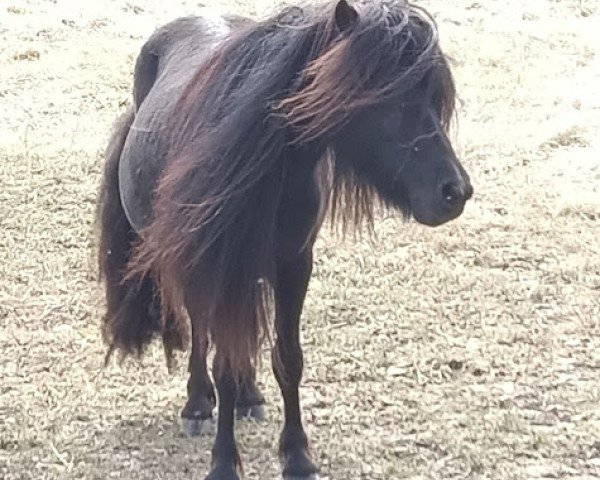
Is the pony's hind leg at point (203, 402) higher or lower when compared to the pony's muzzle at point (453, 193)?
lower

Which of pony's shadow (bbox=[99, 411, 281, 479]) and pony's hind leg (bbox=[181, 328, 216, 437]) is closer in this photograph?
pony's shadow (bbox=[99, 411, 281, 479])

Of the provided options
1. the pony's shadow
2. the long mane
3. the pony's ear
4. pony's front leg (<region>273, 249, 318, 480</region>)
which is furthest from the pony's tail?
the pony's ear

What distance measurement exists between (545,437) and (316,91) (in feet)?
5.23

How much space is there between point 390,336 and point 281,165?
1701 millimetres

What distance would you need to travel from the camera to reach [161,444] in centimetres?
375

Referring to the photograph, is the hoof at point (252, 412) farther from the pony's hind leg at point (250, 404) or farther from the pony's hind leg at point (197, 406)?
the pony's hind leg at point (197, 406)

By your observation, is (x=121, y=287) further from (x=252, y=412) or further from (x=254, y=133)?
(x=254, y=133)

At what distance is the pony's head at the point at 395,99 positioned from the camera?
2.75m

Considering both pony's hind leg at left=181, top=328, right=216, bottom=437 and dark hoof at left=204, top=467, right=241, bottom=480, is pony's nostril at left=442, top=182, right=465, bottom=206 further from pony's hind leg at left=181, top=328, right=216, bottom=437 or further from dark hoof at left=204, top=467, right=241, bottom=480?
pony's hind leg at left=181, top=328, right=216, bottom=437

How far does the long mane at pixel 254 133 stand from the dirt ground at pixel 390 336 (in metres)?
0.79

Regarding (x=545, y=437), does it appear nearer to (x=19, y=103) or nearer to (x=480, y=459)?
(x=480, y=459)

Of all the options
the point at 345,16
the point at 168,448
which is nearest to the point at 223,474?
the point at 168,448

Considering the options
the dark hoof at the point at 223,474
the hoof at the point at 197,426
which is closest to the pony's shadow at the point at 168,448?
the hoof at the point at 197,426

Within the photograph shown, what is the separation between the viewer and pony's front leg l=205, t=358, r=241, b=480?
3.38 m
